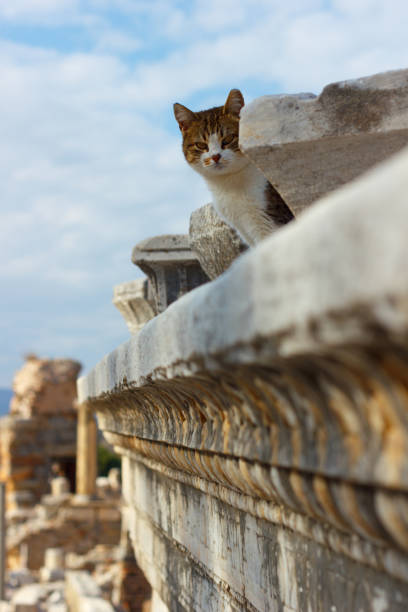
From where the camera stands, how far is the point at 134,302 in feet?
16.7

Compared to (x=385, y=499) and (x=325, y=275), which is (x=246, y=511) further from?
(x=325, y=275)

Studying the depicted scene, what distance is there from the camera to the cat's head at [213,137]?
2.96 meters

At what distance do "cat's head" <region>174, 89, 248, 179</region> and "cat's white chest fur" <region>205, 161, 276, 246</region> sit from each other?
0.04 meters

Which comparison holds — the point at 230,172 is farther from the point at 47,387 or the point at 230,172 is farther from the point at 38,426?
the point at 38,426

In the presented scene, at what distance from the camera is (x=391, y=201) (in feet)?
2.64

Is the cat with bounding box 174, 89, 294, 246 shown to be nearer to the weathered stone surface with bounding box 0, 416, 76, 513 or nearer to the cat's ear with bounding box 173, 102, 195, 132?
the cat's ear with bounding box 173, 102, 195, 132

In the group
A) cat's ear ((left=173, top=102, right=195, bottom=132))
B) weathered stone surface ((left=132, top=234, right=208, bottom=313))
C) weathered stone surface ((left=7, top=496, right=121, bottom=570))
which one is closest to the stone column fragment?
weathered stone surface ((left=7, top=496, right=121, bottom=570))

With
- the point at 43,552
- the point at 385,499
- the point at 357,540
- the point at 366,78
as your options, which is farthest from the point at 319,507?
the point at 43,552

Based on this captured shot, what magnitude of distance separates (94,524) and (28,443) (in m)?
6.80

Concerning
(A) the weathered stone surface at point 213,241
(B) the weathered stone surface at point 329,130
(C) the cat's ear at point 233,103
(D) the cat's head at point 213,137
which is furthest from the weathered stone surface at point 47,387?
(B) the weathered stone surface at point 329,130

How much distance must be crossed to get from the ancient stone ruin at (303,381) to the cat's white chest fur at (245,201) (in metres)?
0.62

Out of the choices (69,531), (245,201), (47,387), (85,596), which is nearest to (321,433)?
(245,201)

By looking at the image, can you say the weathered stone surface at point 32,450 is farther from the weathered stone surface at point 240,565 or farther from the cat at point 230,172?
the cat at point 230,172

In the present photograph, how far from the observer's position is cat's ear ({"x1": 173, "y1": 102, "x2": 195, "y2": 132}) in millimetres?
3339
